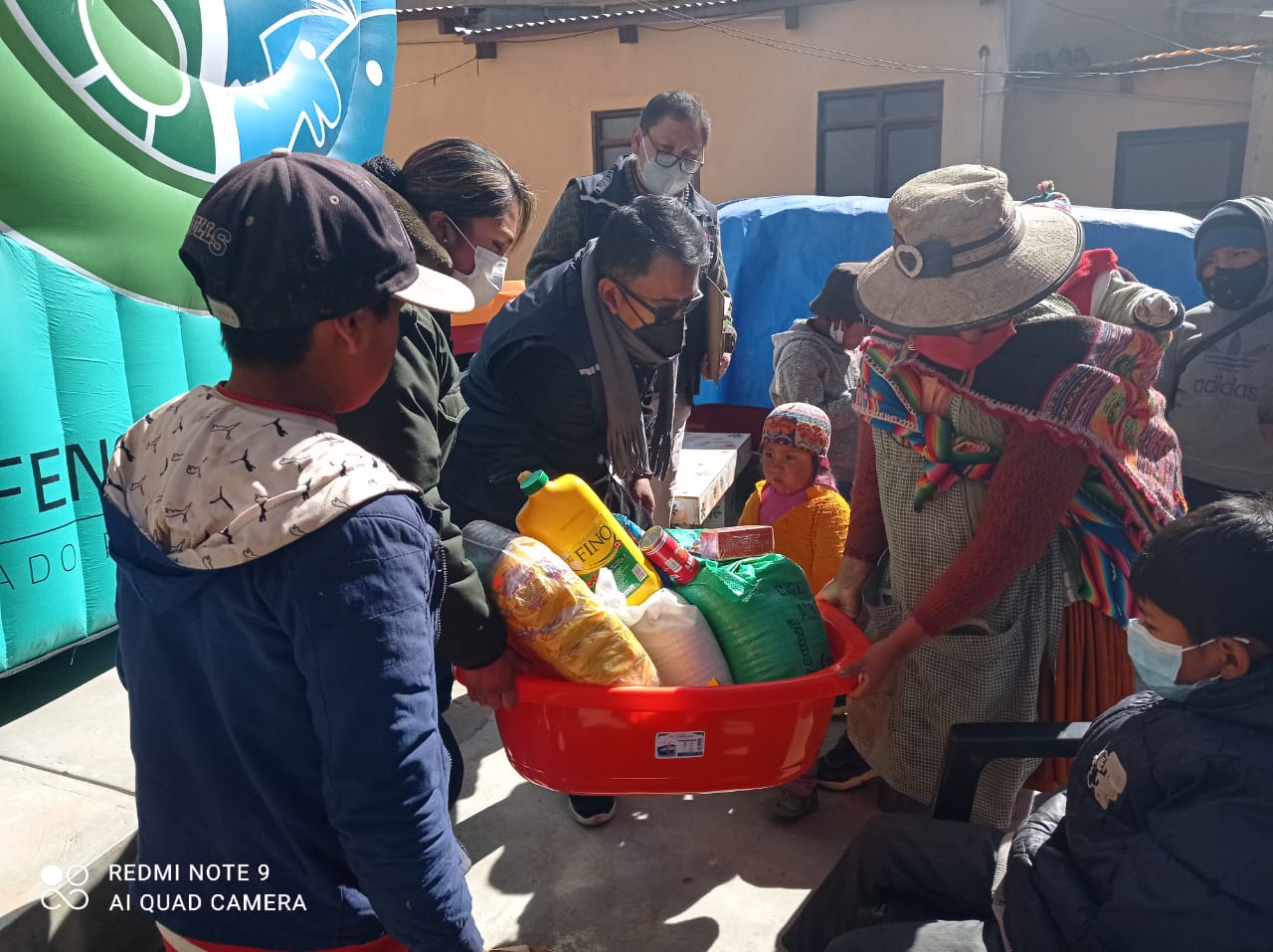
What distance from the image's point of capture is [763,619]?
5.93 feet

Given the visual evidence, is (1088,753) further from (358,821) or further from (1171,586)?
(358,821)

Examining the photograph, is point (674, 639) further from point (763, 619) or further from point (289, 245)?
point (289, 245)

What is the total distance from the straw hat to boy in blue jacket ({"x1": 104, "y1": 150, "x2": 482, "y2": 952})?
3.44 ft

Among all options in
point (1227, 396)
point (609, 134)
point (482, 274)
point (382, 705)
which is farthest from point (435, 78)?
point (382, 705)

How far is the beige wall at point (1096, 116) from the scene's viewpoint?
10.6 meters

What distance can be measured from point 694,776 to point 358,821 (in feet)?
2.65

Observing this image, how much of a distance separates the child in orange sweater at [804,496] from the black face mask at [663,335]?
2.50 ft

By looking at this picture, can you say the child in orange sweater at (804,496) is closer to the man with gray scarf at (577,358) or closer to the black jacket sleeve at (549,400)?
the man with gray scarf at (577,358)

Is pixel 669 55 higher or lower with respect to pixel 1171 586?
higher

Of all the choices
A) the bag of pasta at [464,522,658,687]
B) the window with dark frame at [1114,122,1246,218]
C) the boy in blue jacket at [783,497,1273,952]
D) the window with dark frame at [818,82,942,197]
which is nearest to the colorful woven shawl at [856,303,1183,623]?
the boy in blue jacket at [783,497,1273,952]

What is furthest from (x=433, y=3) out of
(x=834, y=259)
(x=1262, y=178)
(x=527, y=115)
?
(x=1262, y=178)

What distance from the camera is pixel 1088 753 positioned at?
153 centimetres

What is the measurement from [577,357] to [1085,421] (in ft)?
3.85

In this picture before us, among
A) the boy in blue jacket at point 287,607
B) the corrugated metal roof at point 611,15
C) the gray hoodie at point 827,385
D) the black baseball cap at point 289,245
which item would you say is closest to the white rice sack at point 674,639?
the boy in blue jacket at point 287,607
